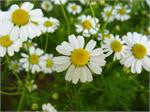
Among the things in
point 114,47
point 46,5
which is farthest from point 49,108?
point 46,5

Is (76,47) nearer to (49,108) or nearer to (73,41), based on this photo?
(73,41)

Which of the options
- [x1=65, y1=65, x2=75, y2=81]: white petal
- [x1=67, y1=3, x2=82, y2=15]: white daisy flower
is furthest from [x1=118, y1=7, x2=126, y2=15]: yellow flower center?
[x1=65, y1=65, x2=75, y2=81]: white petal

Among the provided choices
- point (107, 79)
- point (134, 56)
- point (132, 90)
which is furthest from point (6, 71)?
point (134, 56)

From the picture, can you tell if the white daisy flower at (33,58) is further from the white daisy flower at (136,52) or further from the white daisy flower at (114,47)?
the white daisy flower at (136,52)

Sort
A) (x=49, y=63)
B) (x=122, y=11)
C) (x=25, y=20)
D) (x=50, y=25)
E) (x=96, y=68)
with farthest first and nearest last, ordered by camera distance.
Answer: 1. (x=122, y=11)
2. (x=50, y=25)
3. (x=49, y=63)
4. (x=25, y=20)
5. (x=96, y=68)

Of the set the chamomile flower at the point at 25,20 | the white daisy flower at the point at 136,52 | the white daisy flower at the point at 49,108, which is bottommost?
the white daisy flower at the point at 49,108

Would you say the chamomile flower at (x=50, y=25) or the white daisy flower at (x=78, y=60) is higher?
the chamomile flower at (x=50, y=25)

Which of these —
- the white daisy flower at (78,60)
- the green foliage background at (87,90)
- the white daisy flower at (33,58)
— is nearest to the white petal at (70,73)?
the white daisy flower at (78,60)
